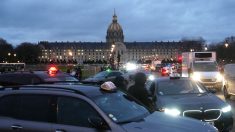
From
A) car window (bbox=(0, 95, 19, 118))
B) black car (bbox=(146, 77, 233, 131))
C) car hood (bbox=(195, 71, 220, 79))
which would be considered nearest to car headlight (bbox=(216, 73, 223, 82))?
car hood (bbox=(195, 71, 220, 79))

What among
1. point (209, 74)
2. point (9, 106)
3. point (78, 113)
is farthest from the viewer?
point (209, 74)

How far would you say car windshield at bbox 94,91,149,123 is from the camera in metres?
6.86

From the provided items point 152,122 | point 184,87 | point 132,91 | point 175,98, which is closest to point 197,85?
point 184,87

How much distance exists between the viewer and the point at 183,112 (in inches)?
Answer: 426

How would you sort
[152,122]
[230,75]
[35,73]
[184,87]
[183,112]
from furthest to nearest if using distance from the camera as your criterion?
[230,75] < [35,73] < [184,87] < [183,112] < [152,122]

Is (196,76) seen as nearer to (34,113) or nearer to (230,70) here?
(230,70)

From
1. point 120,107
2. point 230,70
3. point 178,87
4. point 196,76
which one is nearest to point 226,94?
point 230,70

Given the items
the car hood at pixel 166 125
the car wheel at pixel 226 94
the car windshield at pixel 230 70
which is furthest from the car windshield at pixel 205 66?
the car hood at pixel 166 125

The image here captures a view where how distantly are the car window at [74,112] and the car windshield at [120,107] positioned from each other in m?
0.16

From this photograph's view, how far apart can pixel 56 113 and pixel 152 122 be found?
1279 mm

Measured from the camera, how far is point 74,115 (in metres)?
6.93

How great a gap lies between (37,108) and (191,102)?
470cm

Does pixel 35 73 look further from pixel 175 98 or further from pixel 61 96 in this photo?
pixel 61 96

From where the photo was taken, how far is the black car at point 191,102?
35.1 feet
